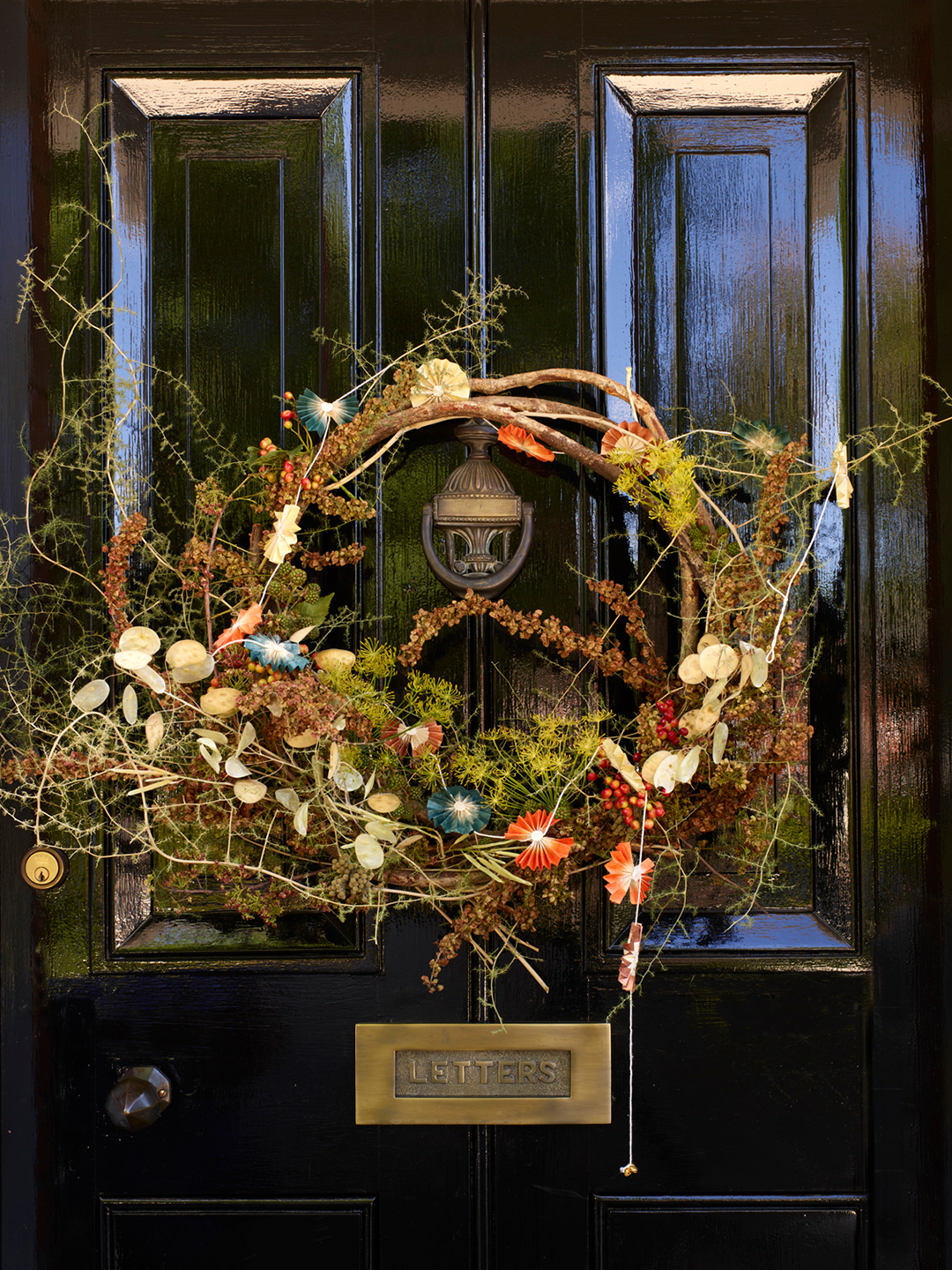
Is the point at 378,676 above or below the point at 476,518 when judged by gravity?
below

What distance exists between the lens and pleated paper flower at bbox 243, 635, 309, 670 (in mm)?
1140

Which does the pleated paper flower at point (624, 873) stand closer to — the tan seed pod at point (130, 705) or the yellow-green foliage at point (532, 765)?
the yellow-green foliage at point (532, 765)

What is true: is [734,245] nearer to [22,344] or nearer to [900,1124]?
[22,344]

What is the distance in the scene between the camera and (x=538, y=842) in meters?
1.17

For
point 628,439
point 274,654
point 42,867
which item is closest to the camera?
point 274,654

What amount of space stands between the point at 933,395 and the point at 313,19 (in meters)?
1.10

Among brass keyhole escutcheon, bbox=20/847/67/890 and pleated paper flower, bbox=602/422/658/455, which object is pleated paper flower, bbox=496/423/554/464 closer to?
pleated paper flower, bbox=602/422/658/455

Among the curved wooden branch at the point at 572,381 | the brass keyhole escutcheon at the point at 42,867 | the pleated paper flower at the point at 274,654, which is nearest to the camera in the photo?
the pleated paper flower at the point at 274,654

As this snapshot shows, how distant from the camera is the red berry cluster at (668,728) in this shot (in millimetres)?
1200

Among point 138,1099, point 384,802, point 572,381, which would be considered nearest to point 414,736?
point 384,802

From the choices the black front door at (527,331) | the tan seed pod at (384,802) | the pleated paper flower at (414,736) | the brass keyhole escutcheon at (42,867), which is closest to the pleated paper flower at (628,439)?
the black front door at (527,331)

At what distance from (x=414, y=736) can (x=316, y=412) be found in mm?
471

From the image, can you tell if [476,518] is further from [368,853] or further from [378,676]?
[368,853]

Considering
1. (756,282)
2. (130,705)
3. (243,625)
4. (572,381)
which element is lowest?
(130,705)
